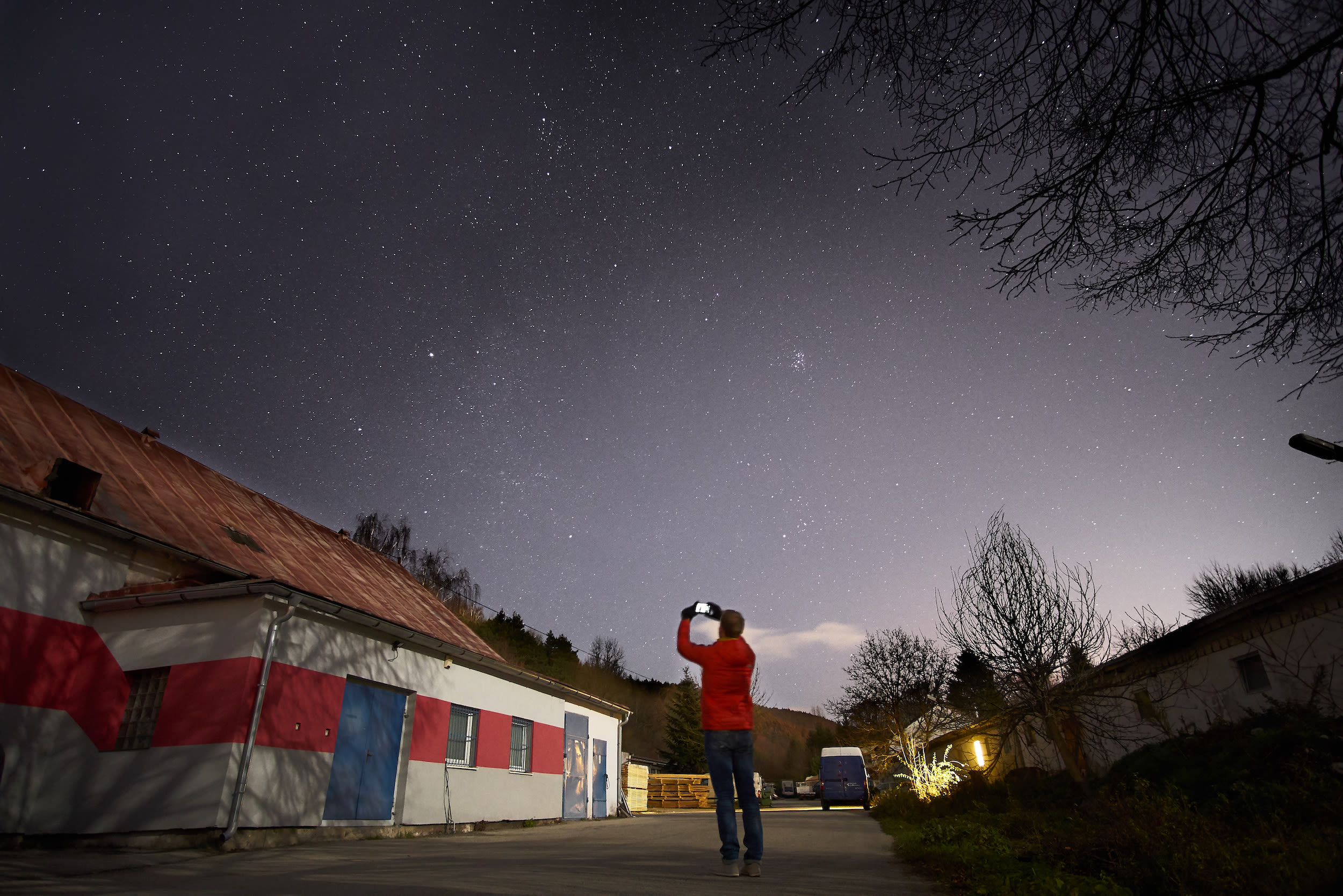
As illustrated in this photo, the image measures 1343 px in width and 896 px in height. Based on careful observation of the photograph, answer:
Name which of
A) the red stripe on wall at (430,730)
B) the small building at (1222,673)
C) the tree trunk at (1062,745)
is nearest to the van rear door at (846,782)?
the small building at (1222,673)

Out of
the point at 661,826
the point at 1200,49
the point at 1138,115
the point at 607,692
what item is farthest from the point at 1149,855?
the point at 607,692

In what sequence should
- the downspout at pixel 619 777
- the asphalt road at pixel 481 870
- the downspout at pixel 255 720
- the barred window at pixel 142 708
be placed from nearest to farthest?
the asphalt road at pixel 481 870 < the downspout at pixel 255 720 < the barred window at pixel 142 708 < the downspout at pixel 619 777

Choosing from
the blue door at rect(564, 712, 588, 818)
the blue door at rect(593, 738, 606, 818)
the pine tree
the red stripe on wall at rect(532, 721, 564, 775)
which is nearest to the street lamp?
the red stripe on wall at rect(532, 721, 564, 775)

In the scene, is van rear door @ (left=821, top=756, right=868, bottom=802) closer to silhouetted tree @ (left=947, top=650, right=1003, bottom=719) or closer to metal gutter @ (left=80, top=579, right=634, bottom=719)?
silhouetted tree @ (left=947, top=650, right=1003, bottom=719)

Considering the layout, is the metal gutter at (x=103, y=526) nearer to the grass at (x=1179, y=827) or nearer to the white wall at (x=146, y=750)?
the white wall at (x=146, y=750)

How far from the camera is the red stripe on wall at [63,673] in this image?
345 inches

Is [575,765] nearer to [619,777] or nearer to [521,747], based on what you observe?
[521,747]

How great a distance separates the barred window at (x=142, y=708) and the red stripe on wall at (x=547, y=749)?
8.69 meters

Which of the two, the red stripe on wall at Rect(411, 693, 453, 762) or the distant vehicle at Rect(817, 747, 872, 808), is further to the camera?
the distant vehicle at Rect(817, 747, 872, 808)

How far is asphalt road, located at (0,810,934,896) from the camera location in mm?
4410

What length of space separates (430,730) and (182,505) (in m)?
6.38

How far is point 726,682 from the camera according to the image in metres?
5.15

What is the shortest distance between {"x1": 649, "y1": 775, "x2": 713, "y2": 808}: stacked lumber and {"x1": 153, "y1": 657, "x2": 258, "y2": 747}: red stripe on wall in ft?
86.7

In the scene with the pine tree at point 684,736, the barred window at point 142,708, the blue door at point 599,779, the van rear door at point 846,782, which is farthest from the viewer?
the pine tree at point 684,736
